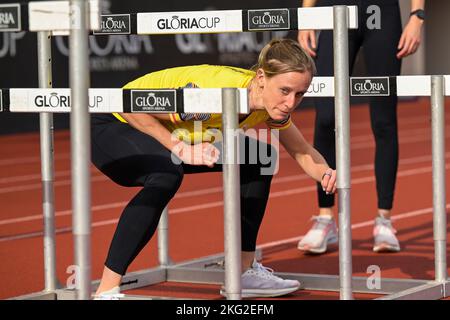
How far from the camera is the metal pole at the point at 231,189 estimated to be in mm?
3510

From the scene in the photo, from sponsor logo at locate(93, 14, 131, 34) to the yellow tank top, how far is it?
38cm

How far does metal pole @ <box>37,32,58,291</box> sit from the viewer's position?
473cm

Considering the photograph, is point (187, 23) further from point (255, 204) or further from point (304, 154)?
point (255, 204)

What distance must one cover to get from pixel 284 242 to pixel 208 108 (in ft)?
9.15

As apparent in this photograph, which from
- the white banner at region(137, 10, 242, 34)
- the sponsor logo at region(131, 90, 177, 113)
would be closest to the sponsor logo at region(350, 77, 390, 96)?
the white banner at region(137, 10, 242, 34)

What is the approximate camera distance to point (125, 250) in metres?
4.11

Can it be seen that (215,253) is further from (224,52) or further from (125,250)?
(224,52)

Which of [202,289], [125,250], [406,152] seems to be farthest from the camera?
[406,152]

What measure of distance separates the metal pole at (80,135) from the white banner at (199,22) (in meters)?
1.39

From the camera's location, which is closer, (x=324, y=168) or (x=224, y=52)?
(x=324, y=168)

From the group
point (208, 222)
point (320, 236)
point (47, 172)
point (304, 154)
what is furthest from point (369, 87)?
point (208, 222)

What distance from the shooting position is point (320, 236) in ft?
19.2

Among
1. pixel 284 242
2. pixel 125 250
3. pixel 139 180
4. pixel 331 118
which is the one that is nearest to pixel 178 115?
Result: pixel 139 180

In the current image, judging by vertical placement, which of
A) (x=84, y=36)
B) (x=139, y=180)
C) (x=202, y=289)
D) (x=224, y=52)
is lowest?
(x=202, y=289)
